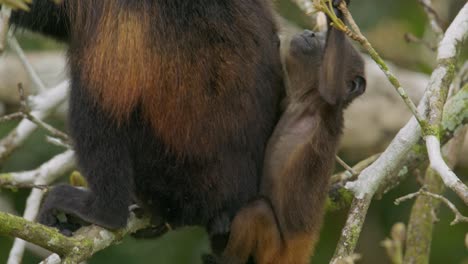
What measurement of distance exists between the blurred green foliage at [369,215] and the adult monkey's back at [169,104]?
10.2 feet

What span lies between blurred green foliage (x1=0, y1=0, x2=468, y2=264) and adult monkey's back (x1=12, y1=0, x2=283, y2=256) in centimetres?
312

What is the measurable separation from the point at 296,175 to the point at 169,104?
61cm

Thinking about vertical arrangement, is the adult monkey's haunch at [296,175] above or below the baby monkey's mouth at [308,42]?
below

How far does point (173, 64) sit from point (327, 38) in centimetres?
65

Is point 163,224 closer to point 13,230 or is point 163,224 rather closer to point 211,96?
point 211,96

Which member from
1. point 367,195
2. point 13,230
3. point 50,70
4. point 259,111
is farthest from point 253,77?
point 50,70

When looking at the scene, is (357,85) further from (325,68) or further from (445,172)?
(445,172)

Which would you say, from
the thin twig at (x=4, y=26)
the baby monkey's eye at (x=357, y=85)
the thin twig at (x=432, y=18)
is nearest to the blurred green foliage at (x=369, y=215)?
the thin twig at (x=432, y=18)

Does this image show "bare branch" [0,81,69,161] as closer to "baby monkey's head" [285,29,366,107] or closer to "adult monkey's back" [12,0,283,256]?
"adult monkey's back" [12,0,283,256]

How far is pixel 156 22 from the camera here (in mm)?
4098

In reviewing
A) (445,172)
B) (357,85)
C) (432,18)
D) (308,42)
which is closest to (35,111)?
(308,42)

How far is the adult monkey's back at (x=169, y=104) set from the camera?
4.12 meters

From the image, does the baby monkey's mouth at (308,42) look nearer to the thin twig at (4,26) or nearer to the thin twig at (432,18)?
the thin twig at (432,18)

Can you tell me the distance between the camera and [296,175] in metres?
4.18
